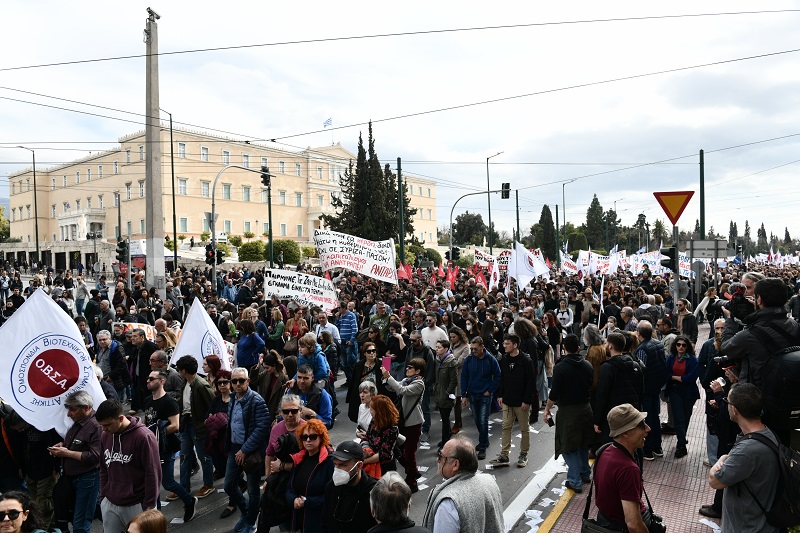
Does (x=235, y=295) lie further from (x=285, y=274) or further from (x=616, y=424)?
(x=616, y=424)

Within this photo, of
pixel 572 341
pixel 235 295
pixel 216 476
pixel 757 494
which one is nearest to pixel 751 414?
pixel 757 494

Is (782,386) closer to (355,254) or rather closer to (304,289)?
(304,289)

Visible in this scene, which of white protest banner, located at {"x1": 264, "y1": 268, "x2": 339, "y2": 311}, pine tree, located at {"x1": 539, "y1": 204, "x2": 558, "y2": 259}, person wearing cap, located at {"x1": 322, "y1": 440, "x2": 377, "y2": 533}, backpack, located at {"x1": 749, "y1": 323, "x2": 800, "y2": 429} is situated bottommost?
person wearing cap, located at {"x1": 322, "y1": 440, "x2": 377, "y2": 533}

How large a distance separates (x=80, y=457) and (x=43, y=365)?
3.45 feet

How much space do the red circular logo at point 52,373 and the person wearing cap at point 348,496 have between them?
3.05 metres

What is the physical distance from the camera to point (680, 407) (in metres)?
7.83

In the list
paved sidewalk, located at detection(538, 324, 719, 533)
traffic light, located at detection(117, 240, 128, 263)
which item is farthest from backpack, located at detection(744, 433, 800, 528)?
traffic light, located at detection(117, 240, 128, 263)

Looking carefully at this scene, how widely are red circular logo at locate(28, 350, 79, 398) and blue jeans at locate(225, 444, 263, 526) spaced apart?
168 centimetres

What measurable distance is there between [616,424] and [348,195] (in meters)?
58.3

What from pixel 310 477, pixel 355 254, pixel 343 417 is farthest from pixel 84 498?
pixel 355 254

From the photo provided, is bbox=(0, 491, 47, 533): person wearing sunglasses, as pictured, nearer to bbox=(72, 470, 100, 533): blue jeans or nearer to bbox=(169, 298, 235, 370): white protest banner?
bbox=(72, 470, 100, 533): blue jeans

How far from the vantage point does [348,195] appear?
6138 cm

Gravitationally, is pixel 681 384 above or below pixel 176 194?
below

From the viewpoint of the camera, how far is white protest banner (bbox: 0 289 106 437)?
5.46 metres
